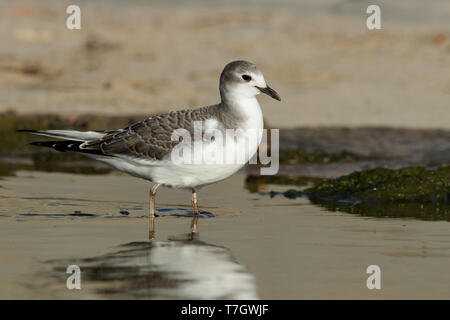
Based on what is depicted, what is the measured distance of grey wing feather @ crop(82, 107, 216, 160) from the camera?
29.7ft

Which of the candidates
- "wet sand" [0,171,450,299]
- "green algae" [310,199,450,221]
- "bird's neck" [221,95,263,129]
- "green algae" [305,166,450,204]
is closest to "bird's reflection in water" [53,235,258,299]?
"wet sand" [0,171,450,299]

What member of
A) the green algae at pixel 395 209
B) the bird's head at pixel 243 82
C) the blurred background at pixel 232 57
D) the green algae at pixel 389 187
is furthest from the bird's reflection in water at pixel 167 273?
the blurred background at pixel 232 57

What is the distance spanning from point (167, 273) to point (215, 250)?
36.1 inches

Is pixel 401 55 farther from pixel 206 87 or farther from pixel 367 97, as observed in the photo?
pixel 206 87

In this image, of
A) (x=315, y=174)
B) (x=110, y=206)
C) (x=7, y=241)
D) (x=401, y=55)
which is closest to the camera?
(x=7, y=241)

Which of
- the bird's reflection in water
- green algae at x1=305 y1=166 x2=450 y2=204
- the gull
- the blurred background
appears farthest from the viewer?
the blurred background

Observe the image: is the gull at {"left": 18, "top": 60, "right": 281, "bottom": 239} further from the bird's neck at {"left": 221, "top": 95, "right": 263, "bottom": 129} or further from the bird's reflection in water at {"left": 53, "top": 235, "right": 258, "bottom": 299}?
the bird's reflection in water at {"left": 53, "top": 235, "right": 258, "bottom": 299}

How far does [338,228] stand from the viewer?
8.58m

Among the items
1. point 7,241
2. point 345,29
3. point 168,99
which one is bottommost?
point 7,241

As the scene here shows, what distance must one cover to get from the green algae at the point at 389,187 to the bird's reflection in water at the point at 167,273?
303 centimetres

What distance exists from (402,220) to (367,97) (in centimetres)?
794

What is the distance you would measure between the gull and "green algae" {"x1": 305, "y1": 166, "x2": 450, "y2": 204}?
1.76 m

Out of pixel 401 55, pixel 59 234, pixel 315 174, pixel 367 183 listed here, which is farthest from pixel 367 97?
pixel 59 234

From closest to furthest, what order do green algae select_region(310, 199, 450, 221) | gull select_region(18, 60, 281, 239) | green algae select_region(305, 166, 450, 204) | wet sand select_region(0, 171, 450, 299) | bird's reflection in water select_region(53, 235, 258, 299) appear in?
bird's reflection in water select_region(53, 235, 258, 299), wet sand select_region(0, 171, 450, 299), gull select_region(18, 60, 281, 239), green algae select_region(310, 199, 450, 221), green algae select_region(305, 166, 450, 204)
